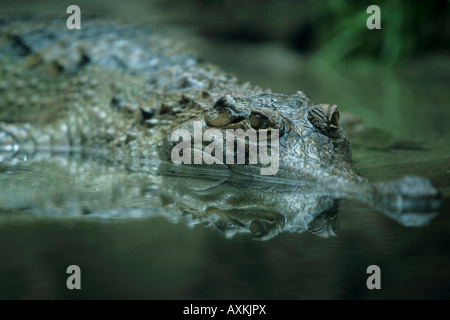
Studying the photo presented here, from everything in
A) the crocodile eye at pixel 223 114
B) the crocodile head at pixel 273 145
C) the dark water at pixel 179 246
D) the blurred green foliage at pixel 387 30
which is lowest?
the dark water at pixel 179 246

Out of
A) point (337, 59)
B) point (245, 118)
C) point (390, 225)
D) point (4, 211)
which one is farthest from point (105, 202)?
point (337, 59)

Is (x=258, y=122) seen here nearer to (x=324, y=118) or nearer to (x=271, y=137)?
(x=271, y=137)

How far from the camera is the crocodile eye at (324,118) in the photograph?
319 cm

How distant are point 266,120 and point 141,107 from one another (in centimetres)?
128

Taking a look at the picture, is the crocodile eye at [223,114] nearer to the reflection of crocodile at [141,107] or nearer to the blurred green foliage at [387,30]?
the reflection of crocodile at [141,107]

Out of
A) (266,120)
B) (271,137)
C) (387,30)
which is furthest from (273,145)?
(387,30)

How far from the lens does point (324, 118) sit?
319 cm

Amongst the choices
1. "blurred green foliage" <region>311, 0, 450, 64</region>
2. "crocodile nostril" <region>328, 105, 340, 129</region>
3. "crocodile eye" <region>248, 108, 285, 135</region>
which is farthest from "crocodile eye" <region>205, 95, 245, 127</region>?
"blurred green foliage" <region>311, 0, 450, 64</region>

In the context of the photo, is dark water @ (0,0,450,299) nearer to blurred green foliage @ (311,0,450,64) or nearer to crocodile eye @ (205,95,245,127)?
crocodile eye @ (205,95,245,127)

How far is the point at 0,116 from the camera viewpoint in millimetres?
4930

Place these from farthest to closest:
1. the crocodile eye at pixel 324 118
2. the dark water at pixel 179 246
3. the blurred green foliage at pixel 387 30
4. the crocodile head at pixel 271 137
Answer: the blurred green foliage at pixel 387 30 < the crocodile eye at pixel 324 118 < the crocodile head at pixel 271 137 < the dark water at pixel 179 246

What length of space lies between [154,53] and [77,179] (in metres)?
1.97

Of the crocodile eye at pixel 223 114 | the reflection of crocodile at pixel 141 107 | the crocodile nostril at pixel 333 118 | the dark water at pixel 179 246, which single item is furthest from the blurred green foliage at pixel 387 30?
the crocodile eye at pixel 223 114

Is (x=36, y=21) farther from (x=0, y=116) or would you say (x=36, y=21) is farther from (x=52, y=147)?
(x=52, y=147)
